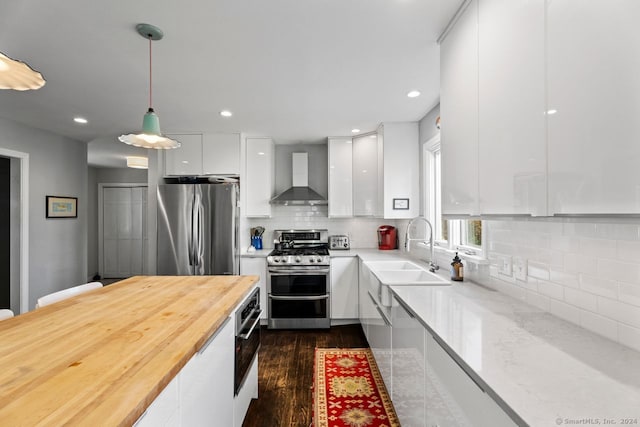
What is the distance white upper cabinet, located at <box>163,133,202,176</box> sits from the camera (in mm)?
3719

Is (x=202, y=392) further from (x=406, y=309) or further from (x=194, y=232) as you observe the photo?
(x=194, y=232)

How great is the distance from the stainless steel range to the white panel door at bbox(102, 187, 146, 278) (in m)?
4.27

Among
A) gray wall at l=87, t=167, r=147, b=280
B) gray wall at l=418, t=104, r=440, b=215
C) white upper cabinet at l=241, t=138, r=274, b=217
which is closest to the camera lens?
gray wall at l=418, t=104, r=440, b=215

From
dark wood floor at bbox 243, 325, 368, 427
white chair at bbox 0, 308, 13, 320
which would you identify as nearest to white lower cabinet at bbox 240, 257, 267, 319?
dark wood floor at bbox 243, 325, 368, 427

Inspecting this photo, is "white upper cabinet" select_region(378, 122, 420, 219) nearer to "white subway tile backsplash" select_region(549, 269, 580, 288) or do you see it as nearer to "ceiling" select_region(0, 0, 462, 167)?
"ceiling" select_region(0, 0, 462, 167)

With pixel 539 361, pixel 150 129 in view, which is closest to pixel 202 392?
pixel 539 361

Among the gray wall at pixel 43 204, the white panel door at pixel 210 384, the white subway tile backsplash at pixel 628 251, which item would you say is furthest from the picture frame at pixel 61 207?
the white subway tile backsplash at pixel 628 251

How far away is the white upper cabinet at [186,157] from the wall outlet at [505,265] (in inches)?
132

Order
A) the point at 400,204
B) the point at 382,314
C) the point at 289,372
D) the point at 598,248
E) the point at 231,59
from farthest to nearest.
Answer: the point at 400,204
the point at 289,372
the point at 382,314
the point at 231,59
the point at 598,248

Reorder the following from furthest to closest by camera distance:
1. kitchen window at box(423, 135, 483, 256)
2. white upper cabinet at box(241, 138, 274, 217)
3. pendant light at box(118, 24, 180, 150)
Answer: white upper cabinet at box(241, 138, 274, 217)
kitchen window at box(423, 135, 483, 256)
pendant light at box(118, 24, 180, 150)

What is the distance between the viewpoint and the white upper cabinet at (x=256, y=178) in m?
3.87

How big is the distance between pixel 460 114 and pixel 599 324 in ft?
3.53

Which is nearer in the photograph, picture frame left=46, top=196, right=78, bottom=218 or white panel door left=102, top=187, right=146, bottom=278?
picture frame left=46, top=196, right=78, bottom=218

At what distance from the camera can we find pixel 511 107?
44.4 inches
